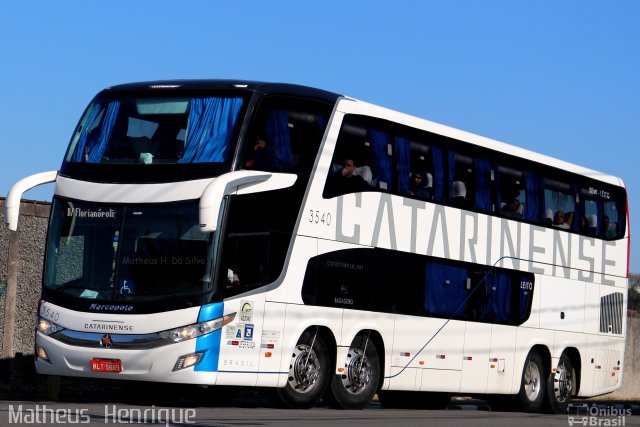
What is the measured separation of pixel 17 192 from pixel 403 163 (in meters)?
5.76

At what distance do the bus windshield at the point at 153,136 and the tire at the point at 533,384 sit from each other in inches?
349

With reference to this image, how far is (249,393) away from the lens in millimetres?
23750

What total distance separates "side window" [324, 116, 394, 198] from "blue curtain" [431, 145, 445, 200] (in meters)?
1.18

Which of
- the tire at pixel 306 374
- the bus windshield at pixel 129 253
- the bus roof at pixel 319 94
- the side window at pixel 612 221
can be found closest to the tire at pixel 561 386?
the side window at pixel 612 221

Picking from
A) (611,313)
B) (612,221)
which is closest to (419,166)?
(612,221)

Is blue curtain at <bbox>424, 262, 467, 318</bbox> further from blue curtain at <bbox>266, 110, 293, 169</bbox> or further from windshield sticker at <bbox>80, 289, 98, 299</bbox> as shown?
windshield sticker at <bbox>80, 289, 98, 299</bbox>

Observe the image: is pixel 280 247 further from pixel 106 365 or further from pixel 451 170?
pixel 451 170

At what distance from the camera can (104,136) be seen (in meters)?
16.6

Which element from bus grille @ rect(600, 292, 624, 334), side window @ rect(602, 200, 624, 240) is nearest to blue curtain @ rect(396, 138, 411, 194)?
side window @ rect(602, 200, 624, 240)

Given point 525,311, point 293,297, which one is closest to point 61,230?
point 293,297

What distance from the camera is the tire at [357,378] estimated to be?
17.9 m

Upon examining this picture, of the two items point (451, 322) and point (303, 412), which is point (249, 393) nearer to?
point (451, 322)

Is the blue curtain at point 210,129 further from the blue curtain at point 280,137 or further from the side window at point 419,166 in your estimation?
the side window at point 419,166

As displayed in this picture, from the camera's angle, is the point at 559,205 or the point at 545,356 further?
the point at 559,205
